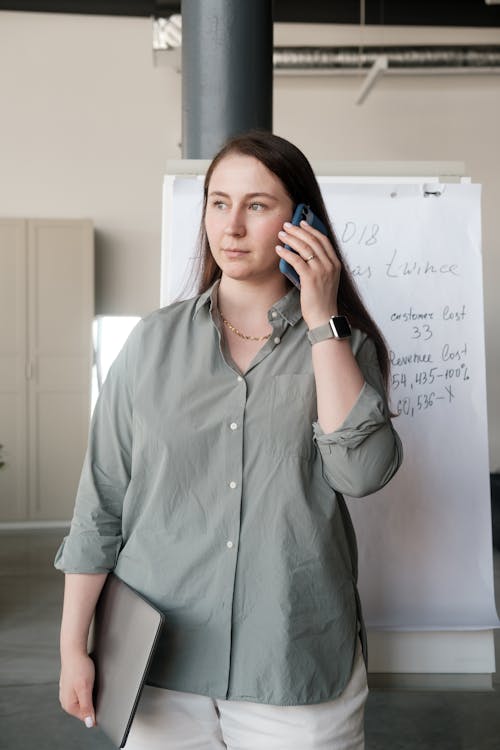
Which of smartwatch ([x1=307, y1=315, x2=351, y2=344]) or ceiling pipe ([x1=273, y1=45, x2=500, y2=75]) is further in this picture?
ceiling pipe ([x1=273, y1=45, x2=500, y2=75])

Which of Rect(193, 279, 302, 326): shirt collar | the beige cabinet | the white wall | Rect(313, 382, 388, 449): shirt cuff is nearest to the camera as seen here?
Rect(313, 382, 388, 449): shirt cuff

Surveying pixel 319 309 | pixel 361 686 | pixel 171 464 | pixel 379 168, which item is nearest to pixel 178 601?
pixel 171 464

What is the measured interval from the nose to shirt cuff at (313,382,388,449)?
306 mm

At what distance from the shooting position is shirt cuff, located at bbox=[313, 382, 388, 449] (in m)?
1.18

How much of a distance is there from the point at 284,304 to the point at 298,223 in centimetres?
13

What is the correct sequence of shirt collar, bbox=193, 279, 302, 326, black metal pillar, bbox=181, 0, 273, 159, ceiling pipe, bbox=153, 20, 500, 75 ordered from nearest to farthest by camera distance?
shirt collar, bbox=193, 279, 302, 326
black metal pillar, bbox=181, 0, 273, 159
ceiling pipe, bbox=153, 20, 500, 75

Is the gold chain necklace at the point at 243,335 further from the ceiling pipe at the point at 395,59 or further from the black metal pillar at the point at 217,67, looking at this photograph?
the ceiling pipe at the point at 395,59

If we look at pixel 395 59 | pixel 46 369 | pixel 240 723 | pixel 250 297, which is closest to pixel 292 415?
pixel 250 297

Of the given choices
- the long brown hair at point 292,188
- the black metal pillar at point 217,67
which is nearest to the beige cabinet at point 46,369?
the black metal pillar at point 217,67

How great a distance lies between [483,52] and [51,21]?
12.2 feet

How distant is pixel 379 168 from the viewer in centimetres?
233

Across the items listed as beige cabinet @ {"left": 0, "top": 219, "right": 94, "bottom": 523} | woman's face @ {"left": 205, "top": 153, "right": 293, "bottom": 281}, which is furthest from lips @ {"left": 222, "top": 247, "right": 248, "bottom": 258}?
beige cabinet @ {"left": 0, "top": 219, "right": 94, "bottom": 523}

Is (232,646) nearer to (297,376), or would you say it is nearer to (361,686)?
(361,686)

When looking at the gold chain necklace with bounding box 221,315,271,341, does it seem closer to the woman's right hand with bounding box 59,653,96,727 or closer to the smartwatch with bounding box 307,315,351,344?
the smartwatch with bounding box 307,315,351,344
